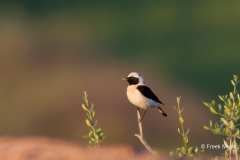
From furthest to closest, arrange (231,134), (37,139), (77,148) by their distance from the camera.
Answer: (231,134), (37,139), (77,148)

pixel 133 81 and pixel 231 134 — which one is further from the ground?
pixel 133 81

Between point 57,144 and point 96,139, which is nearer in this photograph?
point 57,144

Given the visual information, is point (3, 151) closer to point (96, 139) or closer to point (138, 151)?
point (138, 151)

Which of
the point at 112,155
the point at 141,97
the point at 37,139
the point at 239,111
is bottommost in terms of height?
the point at 112,155

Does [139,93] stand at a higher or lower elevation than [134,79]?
lower

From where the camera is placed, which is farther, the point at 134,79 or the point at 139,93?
the point at 134,79

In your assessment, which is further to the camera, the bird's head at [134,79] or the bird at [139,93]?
the bird's head at [134,79]

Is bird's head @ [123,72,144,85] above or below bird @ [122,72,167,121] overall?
above

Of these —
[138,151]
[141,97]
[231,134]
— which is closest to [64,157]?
[138,151]

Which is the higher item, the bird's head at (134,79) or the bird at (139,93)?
the bird's head at (134,79)

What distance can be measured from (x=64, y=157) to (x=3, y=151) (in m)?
0.19

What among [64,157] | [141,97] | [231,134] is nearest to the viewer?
[64,157]

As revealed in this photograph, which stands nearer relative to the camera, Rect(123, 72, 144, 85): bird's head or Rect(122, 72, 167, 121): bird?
Rect(122, 72, 167, 121): bird

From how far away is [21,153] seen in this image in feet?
3.34
